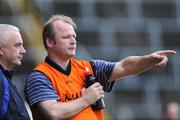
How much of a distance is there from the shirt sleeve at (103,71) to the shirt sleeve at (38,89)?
46 cm

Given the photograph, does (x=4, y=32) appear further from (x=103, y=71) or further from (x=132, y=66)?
(x=132, y=66)

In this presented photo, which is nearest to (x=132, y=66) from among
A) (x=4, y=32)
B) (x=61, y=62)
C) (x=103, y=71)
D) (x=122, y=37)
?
(x=103, y=71)

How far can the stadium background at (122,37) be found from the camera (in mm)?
13203

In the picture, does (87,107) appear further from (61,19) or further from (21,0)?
(21,0)

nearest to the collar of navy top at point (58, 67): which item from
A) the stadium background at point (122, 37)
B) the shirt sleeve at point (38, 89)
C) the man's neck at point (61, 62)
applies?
the man's neck at point (61, 62)

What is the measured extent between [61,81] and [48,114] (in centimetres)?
28

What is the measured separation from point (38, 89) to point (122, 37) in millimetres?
8710

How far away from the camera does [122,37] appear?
1417 cm

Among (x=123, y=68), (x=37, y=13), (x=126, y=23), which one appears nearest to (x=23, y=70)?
(x=37, y=13)

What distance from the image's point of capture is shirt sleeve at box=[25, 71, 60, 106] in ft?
18.0

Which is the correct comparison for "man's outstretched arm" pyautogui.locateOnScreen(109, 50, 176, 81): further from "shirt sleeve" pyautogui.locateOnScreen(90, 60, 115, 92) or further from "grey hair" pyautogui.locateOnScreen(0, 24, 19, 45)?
"grey hair" pyautogui.locateOnScreen(0, 24, 19, 45)

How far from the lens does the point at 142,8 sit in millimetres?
14992

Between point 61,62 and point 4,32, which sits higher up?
point 4,32

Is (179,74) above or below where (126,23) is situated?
below
